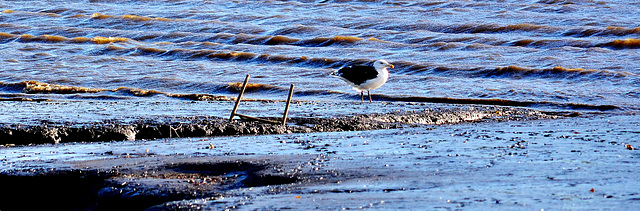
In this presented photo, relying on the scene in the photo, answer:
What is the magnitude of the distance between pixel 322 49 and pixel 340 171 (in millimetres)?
13401

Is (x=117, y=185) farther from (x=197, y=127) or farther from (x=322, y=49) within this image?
(x=322, y=49)

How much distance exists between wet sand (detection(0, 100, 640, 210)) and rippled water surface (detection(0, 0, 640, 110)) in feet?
15.9

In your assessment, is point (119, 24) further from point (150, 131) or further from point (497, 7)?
point (150, 131)

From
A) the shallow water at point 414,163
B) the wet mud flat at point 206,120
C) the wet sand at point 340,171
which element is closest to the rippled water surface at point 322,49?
the wet mud flat at point 206,120

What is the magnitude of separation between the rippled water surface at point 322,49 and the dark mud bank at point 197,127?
3.07 meters

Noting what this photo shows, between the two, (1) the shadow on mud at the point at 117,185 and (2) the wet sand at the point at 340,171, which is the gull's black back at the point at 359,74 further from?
(1) the shadow on mud at the point at 117,185

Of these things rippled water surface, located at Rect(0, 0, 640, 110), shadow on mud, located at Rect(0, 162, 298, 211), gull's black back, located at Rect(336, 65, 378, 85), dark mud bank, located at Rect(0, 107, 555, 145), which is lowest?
rippled water surface, located at Rect(0, 0, 640, 110)

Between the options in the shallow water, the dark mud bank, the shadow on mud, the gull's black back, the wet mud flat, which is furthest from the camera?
the gull's black back

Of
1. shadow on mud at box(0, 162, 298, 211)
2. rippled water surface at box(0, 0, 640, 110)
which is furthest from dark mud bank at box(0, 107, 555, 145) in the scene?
rippled water surface at box(0, 0, 640, 110)

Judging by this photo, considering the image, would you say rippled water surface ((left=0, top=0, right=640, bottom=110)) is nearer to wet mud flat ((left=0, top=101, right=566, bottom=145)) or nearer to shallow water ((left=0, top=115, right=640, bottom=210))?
wet mud flat ((left=0, top=101, right=566, bottom=145))

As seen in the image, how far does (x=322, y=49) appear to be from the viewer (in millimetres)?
19172

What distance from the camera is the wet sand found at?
194 inches

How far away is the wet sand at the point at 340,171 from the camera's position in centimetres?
494

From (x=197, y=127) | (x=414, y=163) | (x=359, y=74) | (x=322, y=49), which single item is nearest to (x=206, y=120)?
(x=197, y=127)
